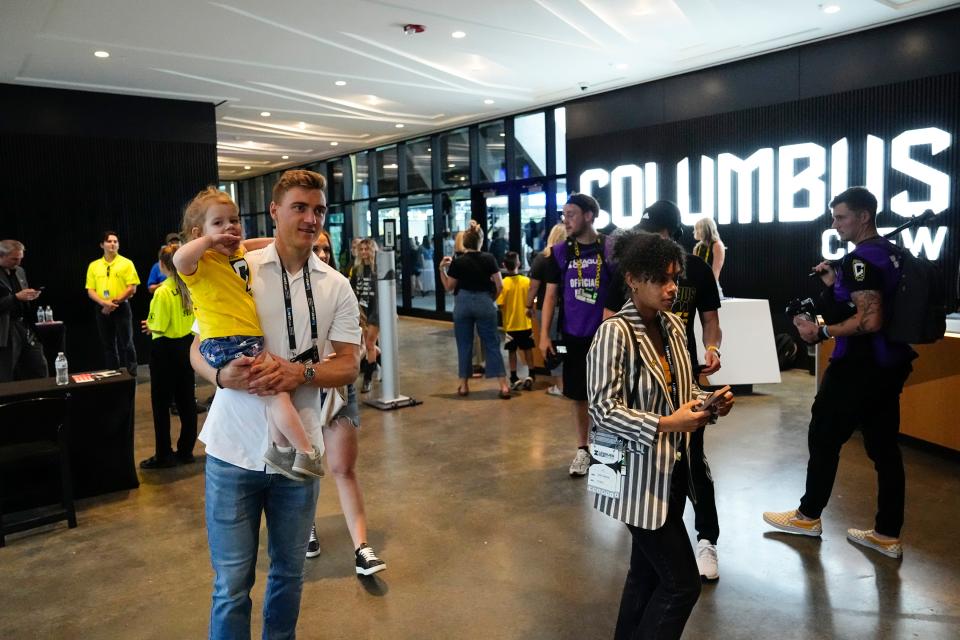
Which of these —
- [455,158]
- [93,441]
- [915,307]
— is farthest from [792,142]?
[93,441]

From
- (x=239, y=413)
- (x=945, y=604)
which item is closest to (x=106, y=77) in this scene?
(x=239, y=413)

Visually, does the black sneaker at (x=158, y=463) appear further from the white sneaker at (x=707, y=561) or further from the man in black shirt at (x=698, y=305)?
the white sneaker at (x=707, y=561)

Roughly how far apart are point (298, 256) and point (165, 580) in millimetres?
2172

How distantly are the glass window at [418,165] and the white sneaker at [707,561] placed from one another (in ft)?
37.5

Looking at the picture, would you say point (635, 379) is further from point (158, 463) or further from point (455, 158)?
point (455, 158)

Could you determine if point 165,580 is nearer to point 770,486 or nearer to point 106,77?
point 770,486

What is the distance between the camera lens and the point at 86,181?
9.30 m

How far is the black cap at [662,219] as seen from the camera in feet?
10.9

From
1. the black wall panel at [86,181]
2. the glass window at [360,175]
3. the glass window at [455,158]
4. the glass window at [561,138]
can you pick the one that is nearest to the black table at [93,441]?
the black wall panel at [86,181]

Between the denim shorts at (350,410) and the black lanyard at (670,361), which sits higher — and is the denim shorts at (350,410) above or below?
below

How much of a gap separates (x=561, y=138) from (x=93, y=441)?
848 centimetres

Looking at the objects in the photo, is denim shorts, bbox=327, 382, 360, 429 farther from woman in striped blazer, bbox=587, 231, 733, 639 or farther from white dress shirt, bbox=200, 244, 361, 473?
woman in striped blazer, bbox=587, 231, 733, 639

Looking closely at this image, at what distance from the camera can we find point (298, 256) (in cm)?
202

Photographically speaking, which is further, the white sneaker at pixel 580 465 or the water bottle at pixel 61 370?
the white sneaker at pixel 580 465
